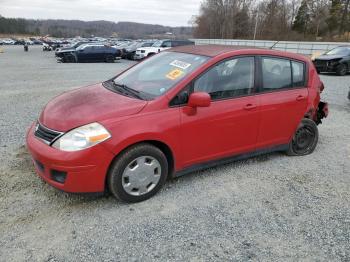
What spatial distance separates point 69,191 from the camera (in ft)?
10.0

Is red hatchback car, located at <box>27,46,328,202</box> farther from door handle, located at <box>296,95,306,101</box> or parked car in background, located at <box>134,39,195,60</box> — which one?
parked car in background, located at <box>134,39,195,60</box>

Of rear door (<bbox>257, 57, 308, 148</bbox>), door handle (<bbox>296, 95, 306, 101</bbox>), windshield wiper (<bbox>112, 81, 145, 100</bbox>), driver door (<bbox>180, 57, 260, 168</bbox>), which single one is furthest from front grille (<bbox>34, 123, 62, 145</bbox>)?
door handle (<bbox>296, 95, 306, 101</bbox>)

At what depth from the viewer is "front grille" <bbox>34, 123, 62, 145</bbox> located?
3.08 metres

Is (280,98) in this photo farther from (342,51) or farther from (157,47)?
(157,47)

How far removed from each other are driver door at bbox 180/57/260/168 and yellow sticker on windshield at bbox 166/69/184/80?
24cm

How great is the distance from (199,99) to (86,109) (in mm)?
1191

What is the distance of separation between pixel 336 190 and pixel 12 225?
3.61 metres

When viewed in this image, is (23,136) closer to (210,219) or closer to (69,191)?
(69,191)

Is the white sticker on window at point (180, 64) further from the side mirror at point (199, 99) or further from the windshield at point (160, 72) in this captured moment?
the side mirror at point (199, 99)

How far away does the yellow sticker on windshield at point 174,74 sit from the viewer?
3.61m

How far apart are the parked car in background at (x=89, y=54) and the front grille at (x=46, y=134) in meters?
20.8

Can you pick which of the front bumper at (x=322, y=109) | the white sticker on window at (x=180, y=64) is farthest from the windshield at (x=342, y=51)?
the white sticker on window at (x=180, y=64)

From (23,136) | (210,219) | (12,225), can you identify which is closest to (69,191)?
(12,225)

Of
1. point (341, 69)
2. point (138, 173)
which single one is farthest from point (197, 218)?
point (341, 69)
